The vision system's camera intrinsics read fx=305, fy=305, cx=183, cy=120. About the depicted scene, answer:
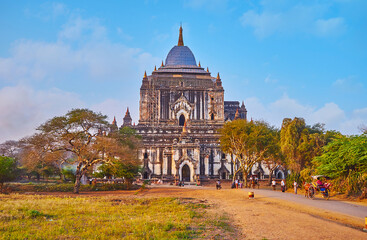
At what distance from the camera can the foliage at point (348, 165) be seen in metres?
21.9

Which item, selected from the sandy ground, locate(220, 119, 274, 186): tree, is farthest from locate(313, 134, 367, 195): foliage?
locate(220, 119, 274, 186): tree

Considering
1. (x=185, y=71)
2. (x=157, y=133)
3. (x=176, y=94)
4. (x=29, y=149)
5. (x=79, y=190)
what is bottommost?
(x=79, y=190)

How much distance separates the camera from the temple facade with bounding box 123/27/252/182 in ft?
177

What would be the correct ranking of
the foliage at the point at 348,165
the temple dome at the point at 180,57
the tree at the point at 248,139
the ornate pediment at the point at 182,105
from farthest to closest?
the temple dome at the point at 180,57 < the ornate pediment at the point at 182,105 < the tree at the point at 248,139 < the foliage at the point at 348,165

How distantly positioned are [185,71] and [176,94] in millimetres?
6114

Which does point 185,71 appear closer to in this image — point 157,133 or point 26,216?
point 157,133

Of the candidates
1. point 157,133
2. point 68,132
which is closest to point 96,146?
point 68,132

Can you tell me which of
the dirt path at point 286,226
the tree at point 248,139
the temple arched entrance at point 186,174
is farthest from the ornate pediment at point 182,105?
the dirt path at point 286,226

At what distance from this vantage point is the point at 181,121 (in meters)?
66.3

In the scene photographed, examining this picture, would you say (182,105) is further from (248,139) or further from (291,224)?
(291,224)

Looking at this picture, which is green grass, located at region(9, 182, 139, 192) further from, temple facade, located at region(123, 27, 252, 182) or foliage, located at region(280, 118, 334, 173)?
foliage, located at region(280, 118, 334, 173)

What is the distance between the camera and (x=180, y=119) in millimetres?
66250

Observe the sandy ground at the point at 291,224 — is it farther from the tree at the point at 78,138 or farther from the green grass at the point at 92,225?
the tree at the point at 78,138

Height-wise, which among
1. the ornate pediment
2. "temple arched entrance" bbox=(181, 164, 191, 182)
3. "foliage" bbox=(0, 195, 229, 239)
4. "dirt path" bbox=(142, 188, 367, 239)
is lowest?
"foliage" bbox=(0, 195, 229, 239)
